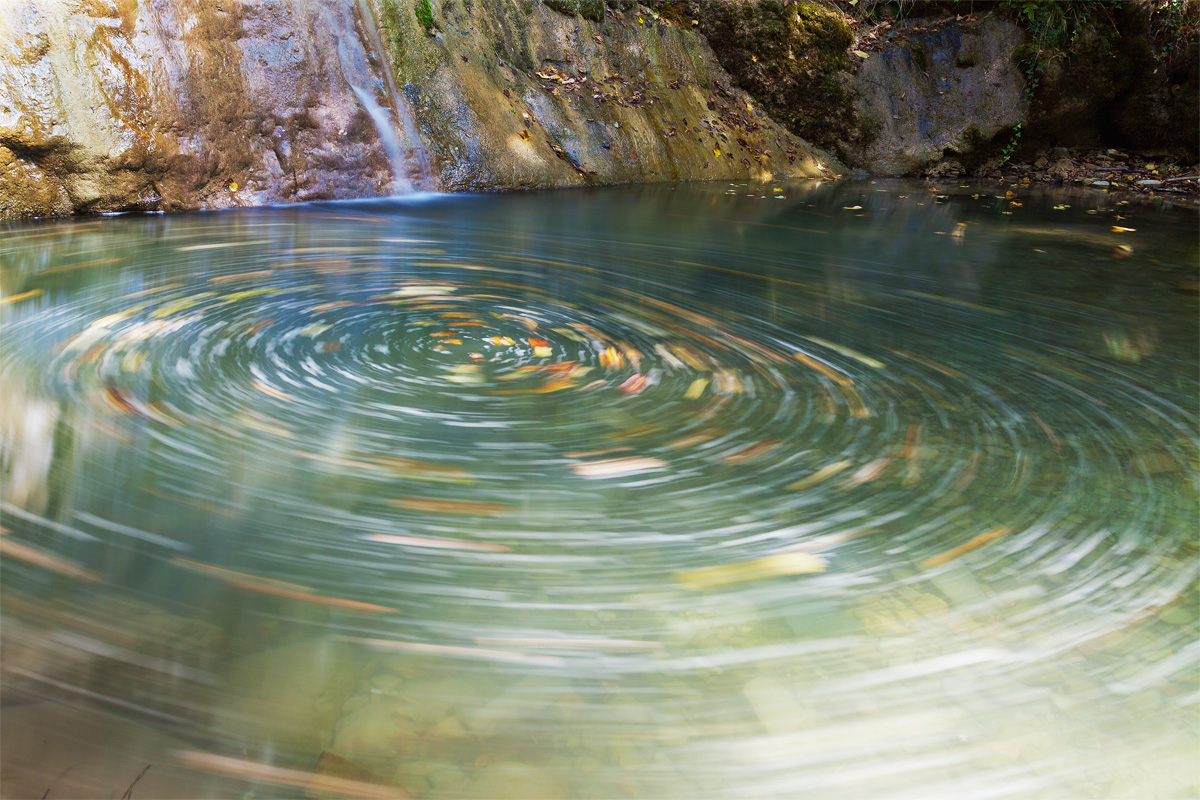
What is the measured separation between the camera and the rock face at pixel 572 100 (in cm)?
656

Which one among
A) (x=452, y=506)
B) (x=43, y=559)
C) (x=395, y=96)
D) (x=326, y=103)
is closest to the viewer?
(x=43, y=559)

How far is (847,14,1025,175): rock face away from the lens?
34.4 feet

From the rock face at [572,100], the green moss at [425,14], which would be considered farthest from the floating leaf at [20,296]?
the green moss at [425,14]

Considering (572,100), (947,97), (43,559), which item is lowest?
(43,559)

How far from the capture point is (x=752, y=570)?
1.36m

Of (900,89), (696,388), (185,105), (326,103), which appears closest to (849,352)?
(696,388)

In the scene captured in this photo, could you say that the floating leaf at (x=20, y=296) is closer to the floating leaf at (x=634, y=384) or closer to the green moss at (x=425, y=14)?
the floating leaf at (x=634, y=384)

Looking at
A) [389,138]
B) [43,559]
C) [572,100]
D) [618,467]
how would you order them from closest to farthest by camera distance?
1. [43,559]
2. [618,467]
3. [389,138]
4. [572,100]

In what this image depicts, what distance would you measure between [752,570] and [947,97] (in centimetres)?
1083

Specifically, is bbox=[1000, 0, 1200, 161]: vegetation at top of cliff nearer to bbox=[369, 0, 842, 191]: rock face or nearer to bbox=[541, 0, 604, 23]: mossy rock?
bbox=[369, 0, 842, 191]: rock face

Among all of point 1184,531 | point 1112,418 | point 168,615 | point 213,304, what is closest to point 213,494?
point 168,615

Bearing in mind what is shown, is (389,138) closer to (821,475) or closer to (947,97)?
(821,475)

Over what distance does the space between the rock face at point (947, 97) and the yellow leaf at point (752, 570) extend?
10.0m

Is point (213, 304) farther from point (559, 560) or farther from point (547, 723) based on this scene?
point (547, 723)
